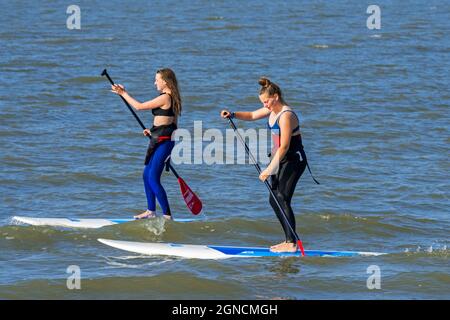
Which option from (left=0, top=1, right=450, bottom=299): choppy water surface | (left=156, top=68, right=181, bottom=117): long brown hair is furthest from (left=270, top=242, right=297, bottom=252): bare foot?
(left=156, top=68, right=181, bottom=117): long brown hair

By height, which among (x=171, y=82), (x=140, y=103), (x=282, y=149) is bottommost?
(x=282, y=149)

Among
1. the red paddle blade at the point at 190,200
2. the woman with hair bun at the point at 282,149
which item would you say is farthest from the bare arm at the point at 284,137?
the red paddle blade at the point at 190,200

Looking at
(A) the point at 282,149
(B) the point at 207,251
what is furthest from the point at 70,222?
(A) the point at 282,149

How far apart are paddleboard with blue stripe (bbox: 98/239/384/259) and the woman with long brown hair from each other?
0.98 meters

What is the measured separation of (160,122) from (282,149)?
1950mm

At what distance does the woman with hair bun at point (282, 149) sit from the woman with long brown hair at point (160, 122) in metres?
1.15

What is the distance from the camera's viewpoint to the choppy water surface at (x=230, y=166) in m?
10.6

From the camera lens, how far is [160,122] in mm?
12031

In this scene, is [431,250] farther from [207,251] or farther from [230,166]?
[230,166]

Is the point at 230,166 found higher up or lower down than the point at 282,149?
lower down

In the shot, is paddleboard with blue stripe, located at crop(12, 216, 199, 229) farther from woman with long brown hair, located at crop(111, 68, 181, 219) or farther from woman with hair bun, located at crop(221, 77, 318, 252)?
woman with hair bun, located at crop(221, 77, 318, 252)

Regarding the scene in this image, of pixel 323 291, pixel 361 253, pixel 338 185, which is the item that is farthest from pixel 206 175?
pixel 323 291
